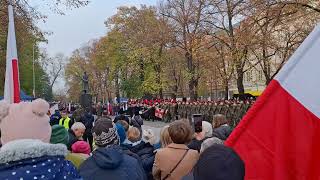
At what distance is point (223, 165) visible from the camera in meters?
2.95

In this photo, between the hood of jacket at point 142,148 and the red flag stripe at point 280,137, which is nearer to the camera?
the red flag stripe at point 280,137

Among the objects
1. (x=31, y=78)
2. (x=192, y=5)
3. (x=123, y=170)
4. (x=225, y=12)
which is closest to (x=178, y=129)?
(x=123, y=170)

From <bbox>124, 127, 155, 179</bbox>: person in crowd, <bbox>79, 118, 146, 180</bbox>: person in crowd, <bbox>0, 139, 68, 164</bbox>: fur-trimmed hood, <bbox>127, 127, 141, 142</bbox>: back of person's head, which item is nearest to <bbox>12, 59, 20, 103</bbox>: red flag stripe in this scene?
<bbox>124, 127, 155, 179</bbox>: person in crowd

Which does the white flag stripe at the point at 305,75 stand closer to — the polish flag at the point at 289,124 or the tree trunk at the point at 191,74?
the polish flag at the point at 289,124

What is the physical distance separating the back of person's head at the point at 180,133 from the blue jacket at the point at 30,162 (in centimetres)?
222

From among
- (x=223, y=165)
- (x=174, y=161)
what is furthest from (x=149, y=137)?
(x=223, y=165)

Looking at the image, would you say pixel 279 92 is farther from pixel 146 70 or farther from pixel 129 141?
pixel 146 70

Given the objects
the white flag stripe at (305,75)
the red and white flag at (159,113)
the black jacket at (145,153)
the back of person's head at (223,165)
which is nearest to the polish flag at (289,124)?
the white flag stripe at (305,75)

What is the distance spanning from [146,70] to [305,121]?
5353cm

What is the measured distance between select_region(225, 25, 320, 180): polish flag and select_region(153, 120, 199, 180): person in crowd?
176 centimetres

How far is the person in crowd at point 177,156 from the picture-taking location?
Result: 4.79 meters

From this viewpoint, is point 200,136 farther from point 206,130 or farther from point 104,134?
point 104,134

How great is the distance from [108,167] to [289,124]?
1.38 metres

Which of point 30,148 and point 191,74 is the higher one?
point 191,74
